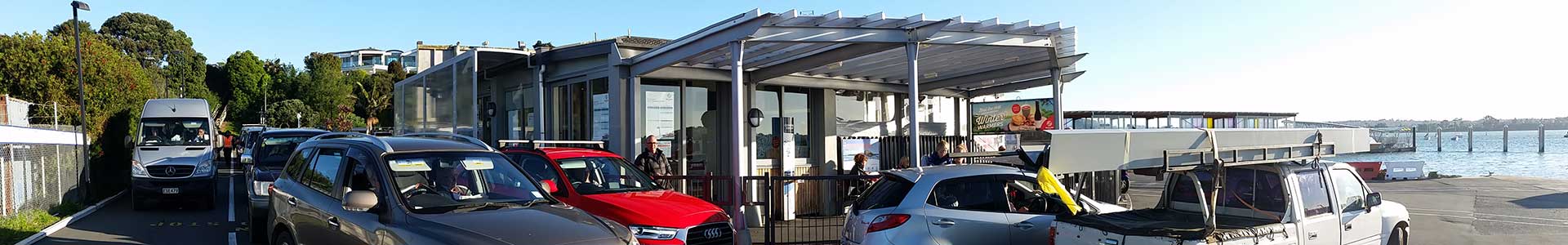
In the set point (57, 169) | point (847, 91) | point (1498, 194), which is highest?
point (847, 91)

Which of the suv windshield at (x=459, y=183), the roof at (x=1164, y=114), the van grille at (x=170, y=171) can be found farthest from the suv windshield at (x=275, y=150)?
the roof at (x=1164, y=114)

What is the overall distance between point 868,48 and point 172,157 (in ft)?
40.1

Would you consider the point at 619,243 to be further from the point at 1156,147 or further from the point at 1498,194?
the point at 1498,194

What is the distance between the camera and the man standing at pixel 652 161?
455 inches

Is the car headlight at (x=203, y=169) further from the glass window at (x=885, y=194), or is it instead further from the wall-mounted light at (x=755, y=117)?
the glass window at (x=885, y=194)

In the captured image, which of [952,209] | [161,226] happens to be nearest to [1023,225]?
[952,209]

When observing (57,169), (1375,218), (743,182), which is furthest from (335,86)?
(1375,218)

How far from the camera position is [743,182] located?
9.64 metres

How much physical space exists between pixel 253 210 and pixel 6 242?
445 cm

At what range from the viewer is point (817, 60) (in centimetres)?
1180

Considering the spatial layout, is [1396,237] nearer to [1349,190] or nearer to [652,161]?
[1349,190]

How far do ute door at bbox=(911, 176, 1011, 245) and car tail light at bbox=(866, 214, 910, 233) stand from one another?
7.3 inches

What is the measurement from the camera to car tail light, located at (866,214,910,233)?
21.8 ft

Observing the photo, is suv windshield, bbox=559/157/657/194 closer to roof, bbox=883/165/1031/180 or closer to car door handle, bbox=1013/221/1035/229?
roof, bbox=883/165/1031/180
